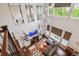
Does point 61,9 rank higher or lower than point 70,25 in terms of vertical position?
higher

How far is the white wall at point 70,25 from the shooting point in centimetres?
97

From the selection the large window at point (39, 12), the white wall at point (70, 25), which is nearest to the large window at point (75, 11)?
the white wall at point (70, 25)

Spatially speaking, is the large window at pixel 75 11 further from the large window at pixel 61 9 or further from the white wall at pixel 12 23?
the white wall at pixel 12 23

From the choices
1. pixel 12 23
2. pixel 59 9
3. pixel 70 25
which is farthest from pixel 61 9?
pixel 12 23

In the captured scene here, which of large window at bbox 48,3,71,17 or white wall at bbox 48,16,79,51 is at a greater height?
large window at bbox 48,3,71,17

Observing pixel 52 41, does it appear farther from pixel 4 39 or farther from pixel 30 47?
pixel 4 39

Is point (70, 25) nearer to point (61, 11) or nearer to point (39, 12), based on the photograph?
point (61, 11)

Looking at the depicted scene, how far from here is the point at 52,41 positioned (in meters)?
1.06

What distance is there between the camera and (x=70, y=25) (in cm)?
97

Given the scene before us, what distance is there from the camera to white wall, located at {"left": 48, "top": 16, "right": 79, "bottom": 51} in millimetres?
966

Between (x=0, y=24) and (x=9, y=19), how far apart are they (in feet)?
0.31

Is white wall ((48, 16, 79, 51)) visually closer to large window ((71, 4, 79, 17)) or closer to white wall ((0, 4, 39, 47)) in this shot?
large window ((71, 4, 79, 17))

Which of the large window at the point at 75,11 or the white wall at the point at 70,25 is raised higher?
the large window at the point at 75,11

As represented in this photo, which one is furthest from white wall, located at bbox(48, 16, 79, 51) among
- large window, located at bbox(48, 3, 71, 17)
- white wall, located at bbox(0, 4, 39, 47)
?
white wall, located at bbox(0, 4, 39, 47)
